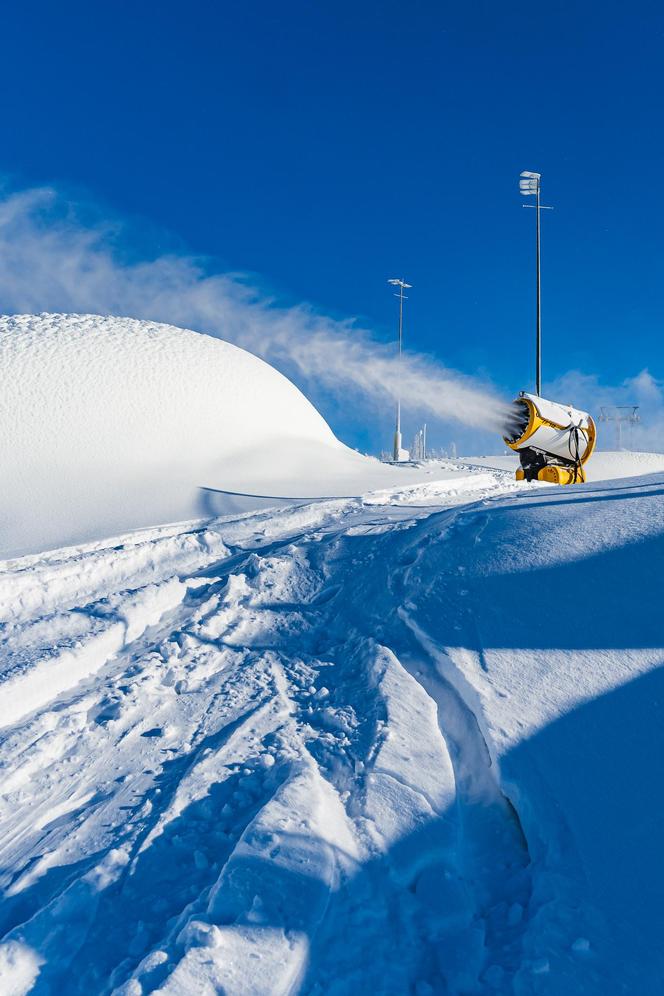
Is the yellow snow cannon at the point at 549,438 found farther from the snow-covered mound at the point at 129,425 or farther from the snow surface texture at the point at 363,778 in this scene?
the snow-covered mound at the point at 129,425

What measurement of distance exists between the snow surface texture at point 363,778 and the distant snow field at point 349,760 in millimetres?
11

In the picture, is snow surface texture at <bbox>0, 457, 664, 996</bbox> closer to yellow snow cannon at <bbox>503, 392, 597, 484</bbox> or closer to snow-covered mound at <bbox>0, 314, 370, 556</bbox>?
yellow snow cannon at <bbox>503, 392, 597, 484</bbox>

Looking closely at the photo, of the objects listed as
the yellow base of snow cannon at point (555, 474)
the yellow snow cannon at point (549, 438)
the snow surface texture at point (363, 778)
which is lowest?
the snow surface texture at point (363, 778)

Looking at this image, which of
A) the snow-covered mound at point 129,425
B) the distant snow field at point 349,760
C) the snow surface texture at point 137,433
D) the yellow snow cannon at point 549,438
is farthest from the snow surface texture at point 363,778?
the snow-covered mound at point 129,425

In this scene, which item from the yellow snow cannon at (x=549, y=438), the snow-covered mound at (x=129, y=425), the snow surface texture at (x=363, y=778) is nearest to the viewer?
the snow surface texture at (x=363, y=778)

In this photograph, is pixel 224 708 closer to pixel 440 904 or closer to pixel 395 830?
pixel 395 830

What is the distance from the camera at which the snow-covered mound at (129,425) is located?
36.5 feet

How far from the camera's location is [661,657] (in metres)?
3.03

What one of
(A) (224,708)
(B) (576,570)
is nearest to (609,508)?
(B) (576,570)

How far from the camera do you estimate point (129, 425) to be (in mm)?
14406

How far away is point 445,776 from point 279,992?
108cm

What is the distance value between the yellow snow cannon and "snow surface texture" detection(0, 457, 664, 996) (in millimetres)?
2836

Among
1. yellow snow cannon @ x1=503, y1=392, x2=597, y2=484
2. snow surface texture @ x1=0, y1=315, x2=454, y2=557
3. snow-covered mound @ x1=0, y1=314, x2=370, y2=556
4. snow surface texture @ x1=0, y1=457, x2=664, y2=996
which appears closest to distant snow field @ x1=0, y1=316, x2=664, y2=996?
snow surface texture @ x1=0, y1=457, x2=664, y2=996

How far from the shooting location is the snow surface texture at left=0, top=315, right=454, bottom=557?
1055cm
